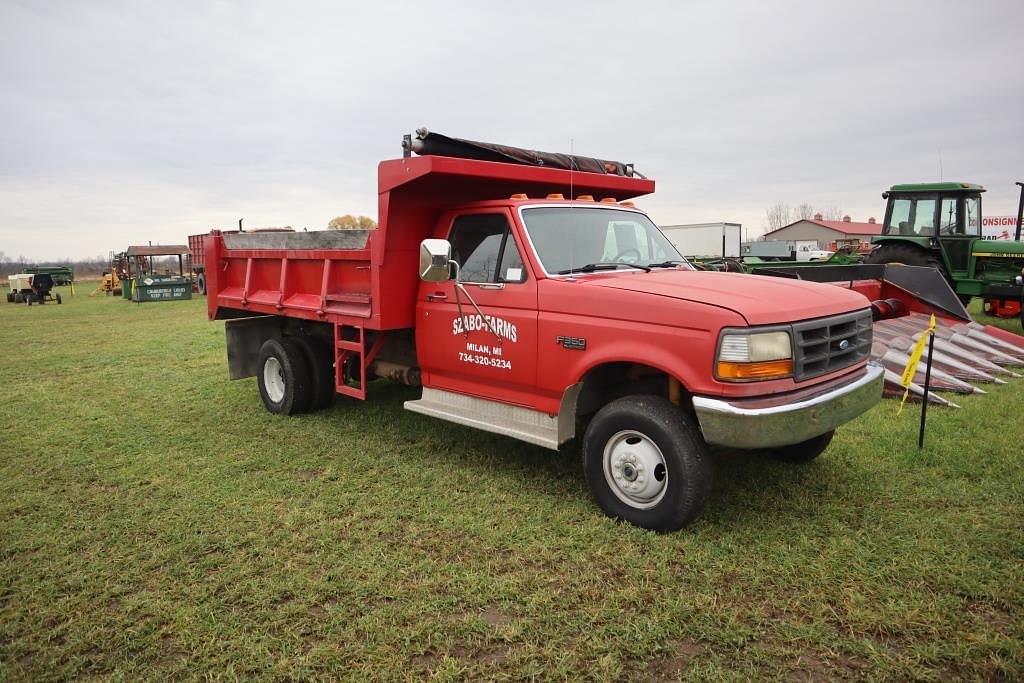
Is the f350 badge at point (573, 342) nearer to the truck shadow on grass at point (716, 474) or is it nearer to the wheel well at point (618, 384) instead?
the wheel well at point (618, 384)

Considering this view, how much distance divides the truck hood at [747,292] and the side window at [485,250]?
0.66m

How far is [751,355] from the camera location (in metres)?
3.83

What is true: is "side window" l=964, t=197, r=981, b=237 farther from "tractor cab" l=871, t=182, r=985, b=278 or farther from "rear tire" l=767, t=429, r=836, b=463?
"rear tire" l=767, t=429, r=836, b=463

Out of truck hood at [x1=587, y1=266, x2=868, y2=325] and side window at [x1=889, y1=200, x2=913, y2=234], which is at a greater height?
side window at [x1=889, y1=200, x2=913, y2=234]

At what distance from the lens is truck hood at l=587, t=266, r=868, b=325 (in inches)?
155

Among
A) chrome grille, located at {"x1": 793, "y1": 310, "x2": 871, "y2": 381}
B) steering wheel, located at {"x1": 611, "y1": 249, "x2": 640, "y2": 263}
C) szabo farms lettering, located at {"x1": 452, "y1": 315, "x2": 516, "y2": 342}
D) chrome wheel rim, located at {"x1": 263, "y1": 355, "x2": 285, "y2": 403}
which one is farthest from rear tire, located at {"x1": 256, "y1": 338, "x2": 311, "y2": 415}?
chrome grille, located at {"x1": 793, "y1": 310, "x2": 871, "y2": 381}

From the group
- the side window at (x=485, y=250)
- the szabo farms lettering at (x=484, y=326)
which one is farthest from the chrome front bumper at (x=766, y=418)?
the side window at (x=485, y=250)

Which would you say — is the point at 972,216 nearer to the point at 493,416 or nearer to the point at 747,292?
the point at 747,292

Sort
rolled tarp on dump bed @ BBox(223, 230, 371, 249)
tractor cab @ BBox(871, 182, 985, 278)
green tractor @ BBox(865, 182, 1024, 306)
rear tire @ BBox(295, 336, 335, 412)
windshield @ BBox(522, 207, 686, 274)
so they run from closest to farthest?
windshield @ BBox(522, 207, 686, 274), rolled tarp on dump bed @ BBox(223, 230, 371, 249), rear tire @ BBox(295, 336, 335, 412), green tractor @ BBox(865, 182, 1024, 306), tractor cab @ BBox(871, 182, 985, 278)

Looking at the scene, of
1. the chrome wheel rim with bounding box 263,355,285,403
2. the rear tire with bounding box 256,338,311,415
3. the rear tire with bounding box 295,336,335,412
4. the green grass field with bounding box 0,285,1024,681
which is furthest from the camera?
the chrome wheel rim with bounding box 263,355,285,403

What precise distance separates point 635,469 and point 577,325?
1.01 meters

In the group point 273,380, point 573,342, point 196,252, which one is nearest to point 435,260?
point 573,342

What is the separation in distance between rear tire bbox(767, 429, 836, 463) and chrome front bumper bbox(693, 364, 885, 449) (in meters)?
1.16

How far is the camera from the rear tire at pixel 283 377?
7102mm
